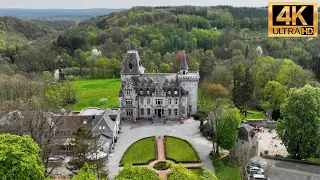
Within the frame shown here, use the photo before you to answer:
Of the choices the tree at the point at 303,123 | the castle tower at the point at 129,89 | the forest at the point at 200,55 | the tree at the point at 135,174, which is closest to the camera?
the tree at the point at 135,174

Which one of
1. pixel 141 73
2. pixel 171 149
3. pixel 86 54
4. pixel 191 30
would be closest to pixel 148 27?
pixel 191 30

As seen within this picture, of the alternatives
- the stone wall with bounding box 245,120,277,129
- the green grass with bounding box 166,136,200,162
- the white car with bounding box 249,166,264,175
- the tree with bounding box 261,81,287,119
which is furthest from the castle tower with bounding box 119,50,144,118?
the white car with bounding box 249,166,264,175

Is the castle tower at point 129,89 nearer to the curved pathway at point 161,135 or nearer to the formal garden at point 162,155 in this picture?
the curved pathway at point 161,135

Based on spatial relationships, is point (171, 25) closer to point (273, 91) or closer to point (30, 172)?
point (273, 91)

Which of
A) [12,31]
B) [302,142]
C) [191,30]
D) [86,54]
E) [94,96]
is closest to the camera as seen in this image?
[302,142]

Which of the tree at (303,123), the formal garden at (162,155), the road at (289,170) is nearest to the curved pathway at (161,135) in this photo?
the formal garden at (162,155)

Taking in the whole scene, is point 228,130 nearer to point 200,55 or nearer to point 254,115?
point 254,115

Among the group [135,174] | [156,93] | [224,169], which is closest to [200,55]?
[156,93]
